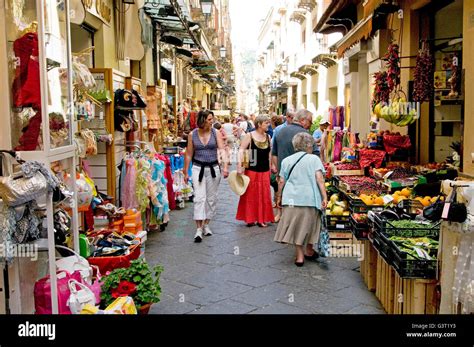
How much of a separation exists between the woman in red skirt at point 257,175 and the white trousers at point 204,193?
76cm

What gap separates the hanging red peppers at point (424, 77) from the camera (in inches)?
273

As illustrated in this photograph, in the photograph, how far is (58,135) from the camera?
4.29 m

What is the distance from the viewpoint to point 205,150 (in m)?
7.80

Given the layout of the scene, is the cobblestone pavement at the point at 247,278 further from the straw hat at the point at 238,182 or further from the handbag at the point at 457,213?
the handbag at the point at 457,213

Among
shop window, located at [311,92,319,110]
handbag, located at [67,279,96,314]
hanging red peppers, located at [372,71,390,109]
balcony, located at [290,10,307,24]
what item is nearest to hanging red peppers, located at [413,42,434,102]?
hanging red peppers, located at [372,71,390,109]

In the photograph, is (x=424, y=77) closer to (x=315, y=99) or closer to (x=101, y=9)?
(x=101, y=9)

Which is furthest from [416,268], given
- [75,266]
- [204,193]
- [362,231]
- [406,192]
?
[204,193]

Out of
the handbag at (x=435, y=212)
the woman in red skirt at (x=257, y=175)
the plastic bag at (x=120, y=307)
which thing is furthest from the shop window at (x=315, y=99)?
the plastic bag at (x=120, y=307)

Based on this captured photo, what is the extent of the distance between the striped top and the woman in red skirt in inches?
28.5

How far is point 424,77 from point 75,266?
187 inches

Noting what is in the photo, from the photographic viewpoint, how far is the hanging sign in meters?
7.12

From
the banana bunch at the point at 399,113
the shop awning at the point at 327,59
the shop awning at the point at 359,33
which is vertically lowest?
the banana bunch at the point at 399,113
